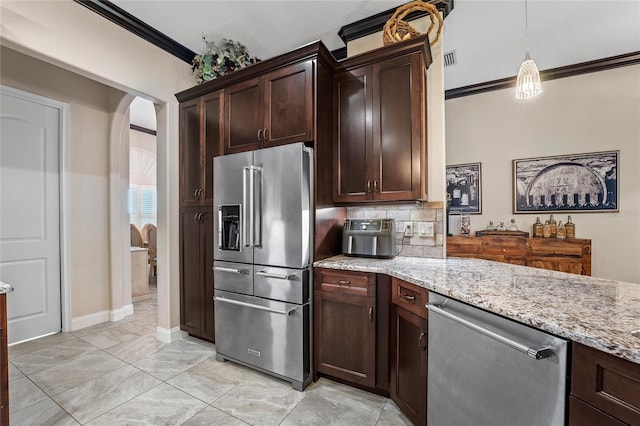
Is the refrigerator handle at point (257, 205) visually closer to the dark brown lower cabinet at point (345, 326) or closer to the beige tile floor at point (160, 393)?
the dark brown lower cabinet at point (345, 326)

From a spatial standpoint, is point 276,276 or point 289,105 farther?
point 289,105

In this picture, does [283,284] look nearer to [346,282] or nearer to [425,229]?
[346,282]

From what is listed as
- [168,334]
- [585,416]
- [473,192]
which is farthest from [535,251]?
[168,334]

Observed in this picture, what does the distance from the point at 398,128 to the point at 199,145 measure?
1910 mm

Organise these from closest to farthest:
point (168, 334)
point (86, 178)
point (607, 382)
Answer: point (607, 382)
point (168, 334)
point (86, 178)

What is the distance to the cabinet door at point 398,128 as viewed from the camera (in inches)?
82.9

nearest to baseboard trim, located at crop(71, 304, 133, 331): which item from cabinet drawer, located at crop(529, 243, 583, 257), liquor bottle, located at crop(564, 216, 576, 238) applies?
cabinet drawer, located at crop(529, 243, 583, 257)

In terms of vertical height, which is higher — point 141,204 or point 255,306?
point 141,204

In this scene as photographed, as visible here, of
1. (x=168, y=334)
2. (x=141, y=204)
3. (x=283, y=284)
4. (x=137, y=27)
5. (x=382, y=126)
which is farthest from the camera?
(x=141, y=204)

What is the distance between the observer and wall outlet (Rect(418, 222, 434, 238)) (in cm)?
232

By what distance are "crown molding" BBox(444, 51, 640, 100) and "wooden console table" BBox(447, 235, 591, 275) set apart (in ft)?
6.73

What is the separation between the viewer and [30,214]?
288cm

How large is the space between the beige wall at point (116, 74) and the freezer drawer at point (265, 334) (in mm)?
868

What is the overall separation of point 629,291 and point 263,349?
7.16ft
